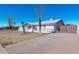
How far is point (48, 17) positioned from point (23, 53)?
2.71ft

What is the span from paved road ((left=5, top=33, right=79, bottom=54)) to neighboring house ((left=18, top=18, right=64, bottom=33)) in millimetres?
114

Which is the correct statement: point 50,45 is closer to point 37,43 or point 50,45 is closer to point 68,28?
point 37,43

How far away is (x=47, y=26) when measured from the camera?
21.5ft

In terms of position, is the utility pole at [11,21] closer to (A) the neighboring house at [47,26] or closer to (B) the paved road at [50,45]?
(A) the neighboring house at [47,26]

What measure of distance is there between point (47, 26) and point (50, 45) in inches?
14.4

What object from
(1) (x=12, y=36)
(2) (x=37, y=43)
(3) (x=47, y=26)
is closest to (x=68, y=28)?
(3) (x=47, y=26)

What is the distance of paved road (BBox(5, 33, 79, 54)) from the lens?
6.49 metres

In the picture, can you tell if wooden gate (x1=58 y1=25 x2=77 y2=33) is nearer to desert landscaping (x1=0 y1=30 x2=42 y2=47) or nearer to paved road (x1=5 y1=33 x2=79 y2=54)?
paved road (x1=5 y1=33 x2=79 y2=54)

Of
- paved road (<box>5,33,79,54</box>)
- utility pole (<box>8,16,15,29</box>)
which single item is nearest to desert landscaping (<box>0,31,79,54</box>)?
paved road (<box>5,33,79,54</box>)
